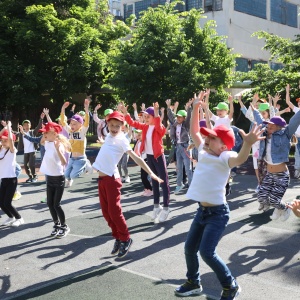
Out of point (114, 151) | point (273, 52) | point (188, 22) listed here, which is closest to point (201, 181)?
point (114, 151)

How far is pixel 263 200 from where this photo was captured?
709 cm

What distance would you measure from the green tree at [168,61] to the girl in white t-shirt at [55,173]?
13786mm

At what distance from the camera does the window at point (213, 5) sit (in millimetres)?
33781

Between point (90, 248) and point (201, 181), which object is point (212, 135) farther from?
point (90, 248)

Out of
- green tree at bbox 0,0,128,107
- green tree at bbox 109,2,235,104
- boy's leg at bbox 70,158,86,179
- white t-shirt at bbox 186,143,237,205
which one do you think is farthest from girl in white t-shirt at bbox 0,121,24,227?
green tree at bbox 0,0,128,107

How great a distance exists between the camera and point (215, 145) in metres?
4.40

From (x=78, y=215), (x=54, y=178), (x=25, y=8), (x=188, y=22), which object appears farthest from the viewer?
(x=25, y=8)

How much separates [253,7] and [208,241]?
34828 mm

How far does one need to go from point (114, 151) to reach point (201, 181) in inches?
71.8

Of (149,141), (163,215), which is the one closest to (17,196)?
(149,141)

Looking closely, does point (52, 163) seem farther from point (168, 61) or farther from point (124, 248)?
point (168, 61)

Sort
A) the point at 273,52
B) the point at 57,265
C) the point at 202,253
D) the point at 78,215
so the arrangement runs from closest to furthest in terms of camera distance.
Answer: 1. the point at 202,253
2. the point at 57,265
3. the point at 78,215
4. the point at 273,52

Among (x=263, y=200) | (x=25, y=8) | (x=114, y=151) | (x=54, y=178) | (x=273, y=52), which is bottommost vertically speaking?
(x=263, y=200)

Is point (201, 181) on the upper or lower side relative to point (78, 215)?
upper
